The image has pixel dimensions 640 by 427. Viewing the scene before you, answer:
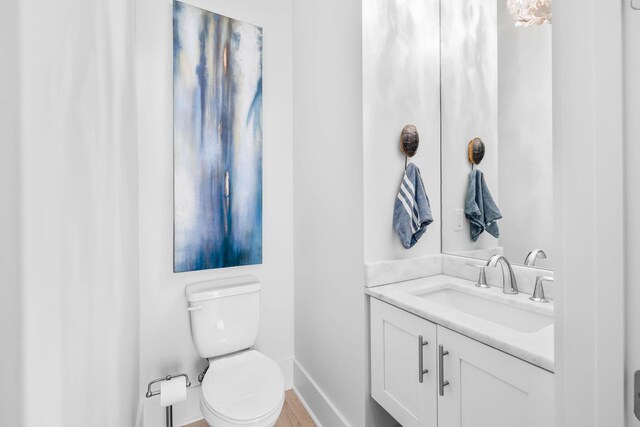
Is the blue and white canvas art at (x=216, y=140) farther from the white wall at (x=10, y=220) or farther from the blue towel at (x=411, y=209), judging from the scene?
the white wall at (x=10, y=220)

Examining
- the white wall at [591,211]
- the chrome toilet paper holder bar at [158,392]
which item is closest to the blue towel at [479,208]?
the white wall at [591,211]

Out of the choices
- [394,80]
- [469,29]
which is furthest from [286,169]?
[469,29]

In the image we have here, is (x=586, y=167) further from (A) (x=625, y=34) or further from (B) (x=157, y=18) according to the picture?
(B) (x=157, y=18)

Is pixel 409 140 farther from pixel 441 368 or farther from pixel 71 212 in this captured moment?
pixel 71 212

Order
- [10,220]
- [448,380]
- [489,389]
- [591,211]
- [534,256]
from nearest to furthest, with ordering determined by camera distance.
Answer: [10,220]
[591,211]
[489,389]
[448,380]
[534,256]

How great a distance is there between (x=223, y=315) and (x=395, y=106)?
139 centimetres

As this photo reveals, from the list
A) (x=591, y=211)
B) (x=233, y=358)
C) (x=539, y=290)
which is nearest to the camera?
(x=591, y=211)

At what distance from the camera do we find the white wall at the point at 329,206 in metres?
1.40

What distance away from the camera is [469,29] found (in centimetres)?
152

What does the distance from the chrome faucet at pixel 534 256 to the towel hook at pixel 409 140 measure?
64 centimetres

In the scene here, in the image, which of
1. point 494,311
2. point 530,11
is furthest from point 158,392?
point 530,11

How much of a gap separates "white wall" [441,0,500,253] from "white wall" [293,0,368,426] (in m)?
0.52

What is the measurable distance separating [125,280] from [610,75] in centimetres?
145

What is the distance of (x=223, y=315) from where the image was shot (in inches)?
64.3
